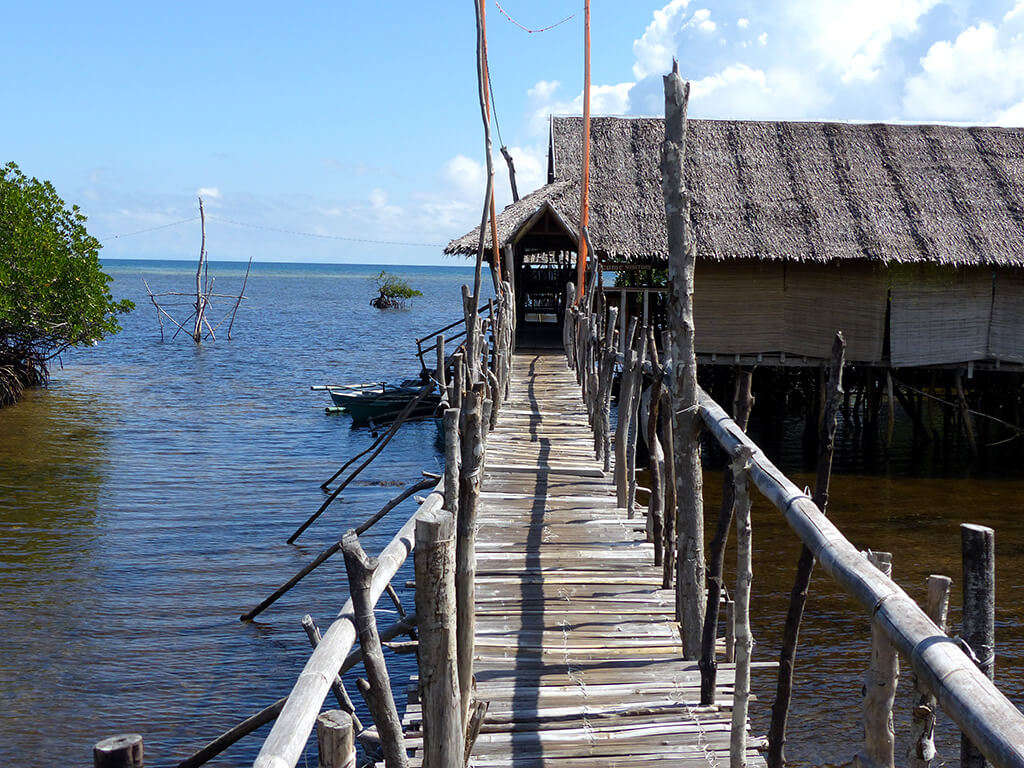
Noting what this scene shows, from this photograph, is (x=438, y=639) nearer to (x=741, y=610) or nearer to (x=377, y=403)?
(x=741, y=610)

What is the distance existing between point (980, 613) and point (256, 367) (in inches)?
1168

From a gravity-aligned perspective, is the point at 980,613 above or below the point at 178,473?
above

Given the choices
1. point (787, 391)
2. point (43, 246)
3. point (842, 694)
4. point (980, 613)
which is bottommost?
point (842, 694)

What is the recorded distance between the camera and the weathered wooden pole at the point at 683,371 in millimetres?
4352

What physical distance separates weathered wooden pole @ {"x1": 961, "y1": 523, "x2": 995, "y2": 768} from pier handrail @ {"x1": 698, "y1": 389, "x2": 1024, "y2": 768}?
0.16m

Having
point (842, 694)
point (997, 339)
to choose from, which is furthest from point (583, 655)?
point (997, 339)

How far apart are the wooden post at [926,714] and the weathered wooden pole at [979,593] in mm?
115

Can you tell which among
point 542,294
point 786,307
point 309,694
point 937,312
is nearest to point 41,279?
point 542,294

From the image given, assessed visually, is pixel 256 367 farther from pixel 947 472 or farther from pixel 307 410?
pixel 947 472

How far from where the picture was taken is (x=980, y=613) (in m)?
2.32

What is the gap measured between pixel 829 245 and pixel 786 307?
48.9 inches

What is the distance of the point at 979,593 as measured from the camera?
90.0 inches

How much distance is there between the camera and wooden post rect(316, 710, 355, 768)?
2.11 meters

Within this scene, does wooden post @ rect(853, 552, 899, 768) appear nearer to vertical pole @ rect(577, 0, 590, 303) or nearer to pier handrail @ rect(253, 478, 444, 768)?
pier handrail @ rect(253, 478, 444, 768)
